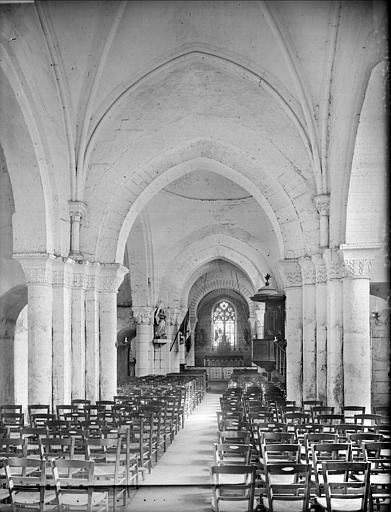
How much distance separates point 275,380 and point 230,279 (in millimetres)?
16382

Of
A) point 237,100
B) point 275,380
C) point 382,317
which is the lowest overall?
point 275,380

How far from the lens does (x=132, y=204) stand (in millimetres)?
19594

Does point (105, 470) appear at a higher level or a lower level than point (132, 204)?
lower

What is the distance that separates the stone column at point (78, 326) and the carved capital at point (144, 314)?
36.1 feet

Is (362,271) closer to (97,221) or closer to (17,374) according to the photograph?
(97,221)

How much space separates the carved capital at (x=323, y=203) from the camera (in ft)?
58.0

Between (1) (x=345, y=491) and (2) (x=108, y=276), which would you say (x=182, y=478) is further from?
(2) (x=108, y=276)

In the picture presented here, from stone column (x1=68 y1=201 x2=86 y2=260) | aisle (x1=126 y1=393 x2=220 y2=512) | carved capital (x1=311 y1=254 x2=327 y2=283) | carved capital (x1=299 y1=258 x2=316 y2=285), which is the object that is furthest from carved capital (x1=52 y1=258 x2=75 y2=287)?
carved capital (x1=311 y1=254 x2=327 y2=283)

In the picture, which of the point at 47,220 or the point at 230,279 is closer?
the point at 47,220

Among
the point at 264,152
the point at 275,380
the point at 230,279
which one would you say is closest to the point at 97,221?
the point at 264,152

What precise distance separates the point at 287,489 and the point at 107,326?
12.8 metres

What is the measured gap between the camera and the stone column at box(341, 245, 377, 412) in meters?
15.7

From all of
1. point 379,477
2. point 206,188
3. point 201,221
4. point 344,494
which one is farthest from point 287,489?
point 201,221

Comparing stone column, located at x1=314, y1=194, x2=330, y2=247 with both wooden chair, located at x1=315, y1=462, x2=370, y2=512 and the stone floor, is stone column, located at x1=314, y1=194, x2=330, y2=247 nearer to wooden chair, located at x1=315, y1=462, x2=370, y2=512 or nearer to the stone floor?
the stone floor
